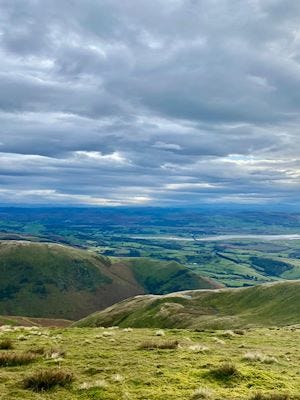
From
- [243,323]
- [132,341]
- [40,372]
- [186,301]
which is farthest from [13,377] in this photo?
[186,301]

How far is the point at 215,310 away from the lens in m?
125

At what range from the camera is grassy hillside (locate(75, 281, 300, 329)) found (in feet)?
319

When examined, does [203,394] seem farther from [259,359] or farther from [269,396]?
[259,359]

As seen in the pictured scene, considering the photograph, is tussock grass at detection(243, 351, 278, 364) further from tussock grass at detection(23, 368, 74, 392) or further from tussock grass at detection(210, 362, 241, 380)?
tussock grass at detection(23, 368, 74, 392)

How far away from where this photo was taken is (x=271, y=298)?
382 ft

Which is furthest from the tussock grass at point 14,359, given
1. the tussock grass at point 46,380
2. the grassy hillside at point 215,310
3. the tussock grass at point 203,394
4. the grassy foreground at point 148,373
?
the grassy hillside at point 215,310

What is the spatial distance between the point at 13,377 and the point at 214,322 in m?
83.4

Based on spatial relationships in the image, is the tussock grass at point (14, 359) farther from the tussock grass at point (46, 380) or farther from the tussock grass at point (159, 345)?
the tussock grass at point (159, 345)

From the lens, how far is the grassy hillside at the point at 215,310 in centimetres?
9719

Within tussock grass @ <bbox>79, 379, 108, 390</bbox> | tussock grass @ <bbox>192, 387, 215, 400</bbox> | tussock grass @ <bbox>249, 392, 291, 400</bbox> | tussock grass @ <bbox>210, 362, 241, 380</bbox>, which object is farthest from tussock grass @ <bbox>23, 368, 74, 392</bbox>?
tussock grass @ <bbox>249, 392, 291, 400</bbox>

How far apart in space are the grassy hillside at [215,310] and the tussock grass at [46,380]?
7439 cm

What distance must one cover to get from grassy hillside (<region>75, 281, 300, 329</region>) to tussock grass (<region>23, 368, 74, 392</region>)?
7439 cm

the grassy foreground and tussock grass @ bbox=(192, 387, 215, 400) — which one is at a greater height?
tussock grass @ bbox=(192, 387, 215, 400)

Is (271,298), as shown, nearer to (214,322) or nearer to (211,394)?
(214,322)
